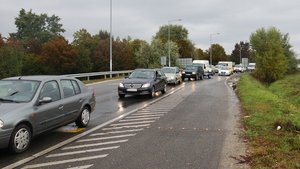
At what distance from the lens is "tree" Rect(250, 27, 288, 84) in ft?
167

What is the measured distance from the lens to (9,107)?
7605 mm

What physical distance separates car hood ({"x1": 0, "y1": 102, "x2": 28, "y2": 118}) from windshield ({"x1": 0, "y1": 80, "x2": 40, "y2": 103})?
26cm

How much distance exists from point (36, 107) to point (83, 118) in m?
2.43

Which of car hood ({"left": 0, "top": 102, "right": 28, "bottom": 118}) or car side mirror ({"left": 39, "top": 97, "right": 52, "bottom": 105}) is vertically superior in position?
car side mirror ({"left": 39, "top": 97, "right": 52, "bottom": 105})

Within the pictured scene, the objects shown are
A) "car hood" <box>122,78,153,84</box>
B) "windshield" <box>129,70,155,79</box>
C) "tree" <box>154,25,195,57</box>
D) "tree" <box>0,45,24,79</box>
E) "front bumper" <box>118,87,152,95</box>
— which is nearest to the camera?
"front bumper" <box>118,87,152,95</box>

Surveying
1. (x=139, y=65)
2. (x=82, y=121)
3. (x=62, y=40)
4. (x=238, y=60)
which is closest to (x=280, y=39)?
(x=139, y=65)

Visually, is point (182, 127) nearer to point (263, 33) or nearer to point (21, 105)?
point (21, 105)

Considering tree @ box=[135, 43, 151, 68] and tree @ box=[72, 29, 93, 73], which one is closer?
tree @ box=[72, 29, 93, 73]

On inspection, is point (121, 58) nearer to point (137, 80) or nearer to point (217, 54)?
point (137, 80)

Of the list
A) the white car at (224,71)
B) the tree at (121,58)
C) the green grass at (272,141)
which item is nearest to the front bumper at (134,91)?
the green grass at (272,141)

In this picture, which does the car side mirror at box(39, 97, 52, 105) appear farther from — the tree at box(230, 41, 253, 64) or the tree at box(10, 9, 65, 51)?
the tree at box(230, 41, 253, 64)

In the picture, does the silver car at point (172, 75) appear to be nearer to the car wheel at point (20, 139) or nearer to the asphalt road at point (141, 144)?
the asphalt road at point (141, 144)

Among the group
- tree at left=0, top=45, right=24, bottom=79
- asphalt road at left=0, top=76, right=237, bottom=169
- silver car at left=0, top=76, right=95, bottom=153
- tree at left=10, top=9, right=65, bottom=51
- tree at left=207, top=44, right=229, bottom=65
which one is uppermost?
tree at left=10, top=9, right=65, bottom=51

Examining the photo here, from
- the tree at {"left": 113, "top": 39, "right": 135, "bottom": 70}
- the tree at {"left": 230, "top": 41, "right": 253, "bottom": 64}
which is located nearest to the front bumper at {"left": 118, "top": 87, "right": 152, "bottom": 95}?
the tree at {"left": 113, "top": 39, "right": 135, "bottom": 70}
